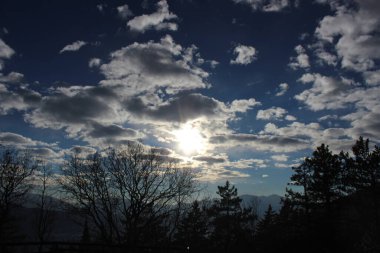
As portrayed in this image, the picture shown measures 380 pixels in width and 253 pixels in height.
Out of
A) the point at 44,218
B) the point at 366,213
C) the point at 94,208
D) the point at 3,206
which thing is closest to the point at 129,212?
the point at 94,208

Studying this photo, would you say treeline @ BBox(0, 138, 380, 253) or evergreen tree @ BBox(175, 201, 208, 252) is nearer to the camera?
treeline @ BBox(0, 138, 380, 253)

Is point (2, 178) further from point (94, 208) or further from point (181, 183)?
point (181, 183)

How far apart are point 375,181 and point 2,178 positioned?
34.1m

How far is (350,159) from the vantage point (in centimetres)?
2933

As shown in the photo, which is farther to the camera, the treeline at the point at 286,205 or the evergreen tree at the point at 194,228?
the evergreen tree at the point at 194,228

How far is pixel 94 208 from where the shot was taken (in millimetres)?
23969

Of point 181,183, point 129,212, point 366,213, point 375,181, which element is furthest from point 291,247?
point 129,212

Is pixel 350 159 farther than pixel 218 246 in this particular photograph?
No

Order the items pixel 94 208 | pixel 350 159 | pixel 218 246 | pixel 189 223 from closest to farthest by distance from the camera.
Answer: pixel 94 208 → pixel 350 159 → pixel 218 246 → pixel 189 223

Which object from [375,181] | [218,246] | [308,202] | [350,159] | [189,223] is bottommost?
[218,246]

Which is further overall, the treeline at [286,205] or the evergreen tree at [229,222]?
the evergreen tree at [229,222]

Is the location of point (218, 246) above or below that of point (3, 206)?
below

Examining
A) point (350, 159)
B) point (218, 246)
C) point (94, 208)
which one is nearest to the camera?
point (94, 208)

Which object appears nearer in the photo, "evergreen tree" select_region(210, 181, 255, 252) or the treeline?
the treeline
